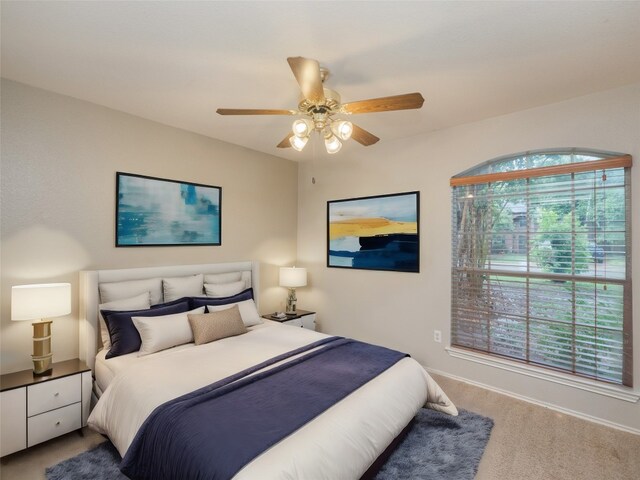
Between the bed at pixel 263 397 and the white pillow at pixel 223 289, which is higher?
the white pillow at pixel 223 289

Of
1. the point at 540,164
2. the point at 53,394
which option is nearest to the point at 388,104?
the point at 540,164

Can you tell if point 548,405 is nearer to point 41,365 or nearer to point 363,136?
point 363,136

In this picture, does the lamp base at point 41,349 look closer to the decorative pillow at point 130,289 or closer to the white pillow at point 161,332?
the decorative pillow at point 130,289

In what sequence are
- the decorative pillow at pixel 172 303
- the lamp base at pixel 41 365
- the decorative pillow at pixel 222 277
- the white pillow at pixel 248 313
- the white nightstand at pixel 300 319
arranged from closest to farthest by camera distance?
1. the lamp base at pixel 41 365
2. the decorative pillow at pixel 172 303
3. the white pillow at pixel 248 313
4. the decorative pillow at pixel 222 277
5. the white nightstand at pixel 300 319

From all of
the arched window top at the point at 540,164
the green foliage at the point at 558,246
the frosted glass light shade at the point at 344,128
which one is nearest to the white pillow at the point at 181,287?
the frosted glass light shade at the point at 344,128

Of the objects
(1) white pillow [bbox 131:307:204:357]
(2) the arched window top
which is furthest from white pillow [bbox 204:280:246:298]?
(2) the arched window top

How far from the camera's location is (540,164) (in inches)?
116

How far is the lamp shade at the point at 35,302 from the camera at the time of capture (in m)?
2.26

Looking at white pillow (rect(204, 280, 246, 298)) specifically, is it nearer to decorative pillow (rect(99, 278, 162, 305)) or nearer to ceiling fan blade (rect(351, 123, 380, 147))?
decorative pillow (rect(99, 278, 162, 305))

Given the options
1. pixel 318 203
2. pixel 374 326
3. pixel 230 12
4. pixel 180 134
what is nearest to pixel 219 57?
pixel 230 12

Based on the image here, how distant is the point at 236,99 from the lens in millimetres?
2768

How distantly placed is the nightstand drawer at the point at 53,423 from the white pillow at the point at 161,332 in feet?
1.85

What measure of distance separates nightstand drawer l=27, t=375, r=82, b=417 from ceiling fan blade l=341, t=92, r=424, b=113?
278 centimetres

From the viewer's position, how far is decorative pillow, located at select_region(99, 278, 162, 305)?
2.83 m
